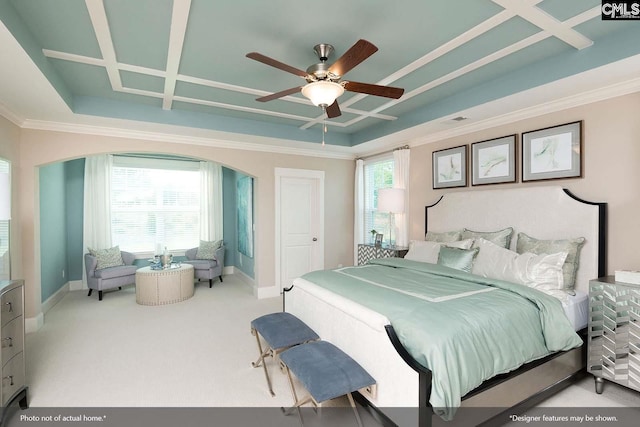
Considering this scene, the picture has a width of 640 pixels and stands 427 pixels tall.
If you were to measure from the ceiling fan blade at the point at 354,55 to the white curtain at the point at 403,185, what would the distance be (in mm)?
2845

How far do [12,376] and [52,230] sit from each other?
3.47 meters

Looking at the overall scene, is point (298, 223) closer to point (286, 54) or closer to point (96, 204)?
point (286, 54)

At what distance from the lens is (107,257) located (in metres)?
5.35

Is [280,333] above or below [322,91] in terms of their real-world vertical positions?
below

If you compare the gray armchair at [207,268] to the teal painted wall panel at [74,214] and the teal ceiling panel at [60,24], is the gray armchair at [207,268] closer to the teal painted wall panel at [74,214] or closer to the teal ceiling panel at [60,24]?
the teal painted wall panel at [74,214]

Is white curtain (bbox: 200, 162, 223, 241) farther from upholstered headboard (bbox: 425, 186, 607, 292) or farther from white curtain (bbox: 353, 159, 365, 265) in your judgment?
upholstered headboard (bbox: 425, 186, 607, 292)

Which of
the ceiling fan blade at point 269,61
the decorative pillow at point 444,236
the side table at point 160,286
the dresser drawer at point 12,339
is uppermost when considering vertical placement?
the ceiling fan blade at point 269,61

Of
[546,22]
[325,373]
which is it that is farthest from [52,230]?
[546,22]

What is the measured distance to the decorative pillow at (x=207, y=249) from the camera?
620 cm

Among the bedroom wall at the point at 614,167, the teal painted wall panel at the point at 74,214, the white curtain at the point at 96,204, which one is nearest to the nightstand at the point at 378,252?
the bedroom wall at the point at 614,167

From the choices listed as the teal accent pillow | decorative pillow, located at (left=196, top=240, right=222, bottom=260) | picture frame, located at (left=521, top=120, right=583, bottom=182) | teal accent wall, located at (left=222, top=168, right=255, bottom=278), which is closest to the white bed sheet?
the teal accent pillow

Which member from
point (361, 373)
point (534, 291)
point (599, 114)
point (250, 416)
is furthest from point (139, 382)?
point (599, 114)

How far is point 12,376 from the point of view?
7.18 feet

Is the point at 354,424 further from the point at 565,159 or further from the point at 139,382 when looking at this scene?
the point at 565,159
